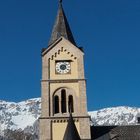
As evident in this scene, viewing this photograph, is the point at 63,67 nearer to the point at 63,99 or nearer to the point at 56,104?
the point at 63,99

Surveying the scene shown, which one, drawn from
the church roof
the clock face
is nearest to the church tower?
the clock face

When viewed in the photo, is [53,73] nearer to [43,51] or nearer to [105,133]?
[43,51]

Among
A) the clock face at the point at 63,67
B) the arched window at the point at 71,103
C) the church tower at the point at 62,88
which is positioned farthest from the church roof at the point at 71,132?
the clock face at the point at 63,67

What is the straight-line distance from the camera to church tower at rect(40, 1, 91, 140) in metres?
50.3

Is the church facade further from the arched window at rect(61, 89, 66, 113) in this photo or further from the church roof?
the church roof

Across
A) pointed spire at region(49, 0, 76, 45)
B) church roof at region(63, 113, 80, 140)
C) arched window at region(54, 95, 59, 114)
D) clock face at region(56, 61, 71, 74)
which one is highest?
pointed spire at region(49, 0, 76, 45)

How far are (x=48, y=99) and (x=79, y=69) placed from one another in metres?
5.51

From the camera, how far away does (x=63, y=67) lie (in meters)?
53.6

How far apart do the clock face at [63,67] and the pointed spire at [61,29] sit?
11.7 feet

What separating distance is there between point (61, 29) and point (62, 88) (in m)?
8.97

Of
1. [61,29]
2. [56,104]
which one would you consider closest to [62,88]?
[56,104]

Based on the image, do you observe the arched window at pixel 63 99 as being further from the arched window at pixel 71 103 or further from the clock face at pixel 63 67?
the clock face at pixel 63 67

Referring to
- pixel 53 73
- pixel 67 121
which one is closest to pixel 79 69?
pixel 53 73

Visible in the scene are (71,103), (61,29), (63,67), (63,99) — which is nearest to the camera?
(71,103)
